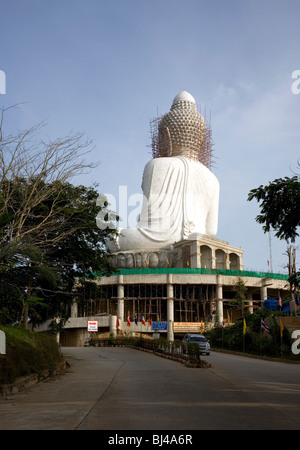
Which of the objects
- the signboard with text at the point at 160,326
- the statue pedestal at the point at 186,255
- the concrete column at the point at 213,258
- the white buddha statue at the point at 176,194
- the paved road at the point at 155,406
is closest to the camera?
the paved road at the point at 155,406

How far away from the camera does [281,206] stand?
11094mm

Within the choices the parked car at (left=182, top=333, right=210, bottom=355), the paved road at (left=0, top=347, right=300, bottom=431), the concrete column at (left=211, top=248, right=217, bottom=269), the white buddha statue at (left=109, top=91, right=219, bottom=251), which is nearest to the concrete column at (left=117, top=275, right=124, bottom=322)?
the white buddha statue at (left=109, top=91, right=219, bottom=251)

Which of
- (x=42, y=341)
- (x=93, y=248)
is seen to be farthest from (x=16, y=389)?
(x=93, y=248)

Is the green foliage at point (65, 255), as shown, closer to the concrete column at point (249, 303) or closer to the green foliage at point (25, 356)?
the green foliage at point (25, 356)

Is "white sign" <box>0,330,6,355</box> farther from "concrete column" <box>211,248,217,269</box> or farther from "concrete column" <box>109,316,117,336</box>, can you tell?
"concrete column" <box>211,248,217,269</box>

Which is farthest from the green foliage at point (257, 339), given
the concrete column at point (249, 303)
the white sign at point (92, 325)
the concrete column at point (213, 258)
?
the concrete column at point (213, 258)

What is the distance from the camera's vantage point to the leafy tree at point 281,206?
10.8 m

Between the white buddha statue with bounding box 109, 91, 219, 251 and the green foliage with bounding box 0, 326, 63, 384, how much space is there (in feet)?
138

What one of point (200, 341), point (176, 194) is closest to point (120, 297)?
point (176, 194)

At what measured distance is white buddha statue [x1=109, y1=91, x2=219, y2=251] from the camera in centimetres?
5881

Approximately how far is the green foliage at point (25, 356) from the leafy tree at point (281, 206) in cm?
693

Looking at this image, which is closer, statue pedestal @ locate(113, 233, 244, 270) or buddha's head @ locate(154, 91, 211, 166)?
statue pedestal @ locate(113, 233, 244, 270)

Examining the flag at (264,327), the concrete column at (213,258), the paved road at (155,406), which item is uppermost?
the concrete column at (213,258)

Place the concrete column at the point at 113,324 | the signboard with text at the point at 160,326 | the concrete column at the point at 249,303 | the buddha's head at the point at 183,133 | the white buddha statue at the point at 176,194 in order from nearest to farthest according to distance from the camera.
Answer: the concrete column at the point at 113,324
the signboard with text at the point at 160,326
the concrete column at the point at 249,303
the white buddha statue at the point at 176,194
the buddha's head at the point at 183,133
